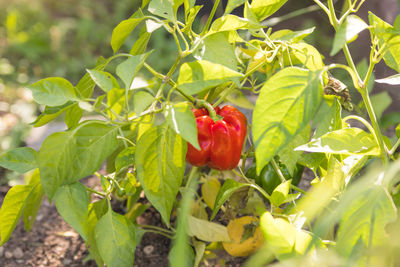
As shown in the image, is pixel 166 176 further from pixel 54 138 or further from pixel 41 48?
pixel 41 48

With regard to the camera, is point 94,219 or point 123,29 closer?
point 123,29

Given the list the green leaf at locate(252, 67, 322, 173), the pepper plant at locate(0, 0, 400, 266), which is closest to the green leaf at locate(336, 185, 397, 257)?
the pepper plant at locate(0, 0, 400, 266)

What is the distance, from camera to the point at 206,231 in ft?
2.97

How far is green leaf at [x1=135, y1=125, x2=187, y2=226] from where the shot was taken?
0.73 m

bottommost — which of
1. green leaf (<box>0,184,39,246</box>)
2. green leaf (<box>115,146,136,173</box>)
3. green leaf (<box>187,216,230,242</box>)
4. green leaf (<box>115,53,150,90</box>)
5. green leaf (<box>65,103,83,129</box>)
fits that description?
green leaf (<box>187,216,230,242</box>)

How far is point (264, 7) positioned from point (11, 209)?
0.57 m

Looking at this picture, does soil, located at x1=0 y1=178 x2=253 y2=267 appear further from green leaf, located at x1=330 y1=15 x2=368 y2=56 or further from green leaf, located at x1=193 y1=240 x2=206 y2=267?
green leaf, located at x1=330 y1=15 x2=368 y2=56

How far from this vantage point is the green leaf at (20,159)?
78 centimetres

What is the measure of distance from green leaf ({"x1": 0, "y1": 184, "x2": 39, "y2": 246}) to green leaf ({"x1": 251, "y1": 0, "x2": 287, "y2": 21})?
51 centimetres

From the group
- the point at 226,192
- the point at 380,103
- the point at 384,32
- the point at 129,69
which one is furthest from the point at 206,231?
the point at 380,103

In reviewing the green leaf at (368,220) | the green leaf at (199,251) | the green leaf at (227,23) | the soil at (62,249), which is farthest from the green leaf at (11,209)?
the green leaf at (368,220)

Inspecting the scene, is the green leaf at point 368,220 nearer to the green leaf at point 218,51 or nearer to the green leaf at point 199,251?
the green leaf at point 218,51

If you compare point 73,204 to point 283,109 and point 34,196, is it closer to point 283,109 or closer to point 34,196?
point 34,196

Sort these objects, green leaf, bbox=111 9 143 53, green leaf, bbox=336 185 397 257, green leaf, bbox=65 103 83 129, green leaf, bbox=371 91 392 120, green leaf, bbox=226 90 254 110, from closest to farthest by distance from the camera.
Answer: green leaf, bbox=336 185 397 257 < green leaf, bbox=111 9 143 53 < green leaf, bbox=65 103 83 129 < green leaf, bbox=226 90 254 110 < green leaf, bbox=371 91 392 120
